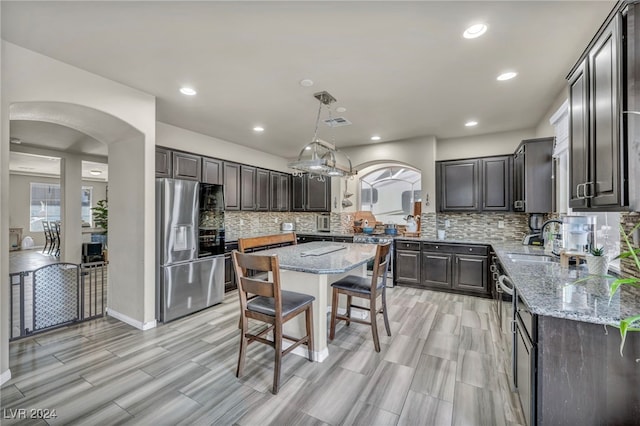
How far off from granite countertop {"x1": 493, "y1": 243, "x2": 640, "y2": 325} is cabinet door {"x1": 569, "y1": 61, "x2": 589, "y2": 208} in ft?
1.74

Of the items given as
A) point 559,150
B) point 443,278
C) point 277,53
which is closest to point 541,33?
point 559,150

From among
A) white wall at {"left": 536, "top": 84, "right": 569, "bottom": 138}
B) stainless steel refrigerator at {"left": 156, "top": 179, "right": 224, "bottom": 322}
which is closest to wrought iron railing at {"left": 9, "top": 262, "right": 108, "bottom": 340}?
stainless steel refrigerator at {"left": 156, "top": 179, "right": 224, "bottom": 322}

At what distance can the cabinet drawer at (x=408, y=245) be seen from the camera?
4.93 meters

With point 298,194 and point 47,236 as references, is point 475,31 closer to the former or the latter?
point 298,194

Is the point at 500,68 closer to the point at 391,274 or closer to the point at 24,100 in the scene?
the point at 391,274

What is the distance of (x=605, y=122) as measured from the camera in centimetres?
151

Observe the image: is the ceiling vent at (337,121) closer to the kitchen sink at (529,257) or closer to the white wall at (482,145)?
the white wall at (482,145)

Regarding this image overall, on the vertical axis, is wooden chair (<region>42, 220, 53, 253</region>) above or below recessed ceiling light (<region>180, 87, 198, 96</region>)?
below

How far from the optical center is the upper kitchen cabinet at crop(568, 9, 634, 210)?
Result: 4.51 ft

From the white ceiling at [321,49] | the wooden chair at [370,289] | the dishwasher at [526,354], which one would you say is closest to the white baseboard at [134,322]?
the wooden chair at [370,289]

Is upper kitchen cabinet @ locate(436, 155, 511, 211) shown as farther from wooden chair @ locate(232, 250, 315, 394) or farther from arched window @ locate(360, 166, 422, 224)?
wooden chair @ locate(232, 250, 315, 394)

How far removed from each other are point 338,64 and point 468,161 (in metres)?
3.38

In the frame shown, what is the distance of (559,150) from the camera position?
3105 millimetres

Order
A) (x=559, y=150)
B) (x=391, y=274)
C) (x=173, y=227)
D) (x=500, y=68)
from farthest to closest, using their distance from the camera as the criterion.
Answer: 1. (x=391, y=274)
2. (x=173, y=227)
3. (x=559, y=150)
4. (x=500, y=68)
